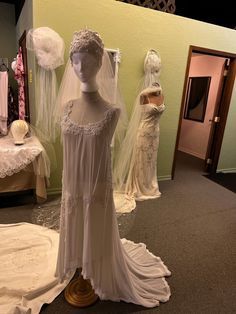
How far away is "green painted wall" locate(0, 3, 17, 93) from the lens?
3758 mm

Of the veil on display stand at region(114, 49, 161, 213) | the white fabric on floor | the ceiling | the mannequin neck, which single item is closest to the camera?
the mannequin neck

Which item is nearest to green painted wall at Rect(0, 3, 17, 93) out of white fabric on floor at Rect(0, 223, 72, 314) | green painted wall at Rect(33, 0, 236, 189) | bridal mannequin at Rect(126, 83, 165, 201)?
green painted wall at Rect(33, 0, 236, 189)

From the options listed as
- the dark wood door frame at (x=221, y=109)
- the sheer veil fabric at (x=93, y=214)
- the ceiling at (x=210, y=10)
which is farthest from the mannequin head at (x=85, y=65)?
the ceiling at (x=210, y=10)

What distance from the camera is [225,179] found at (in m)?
4.04

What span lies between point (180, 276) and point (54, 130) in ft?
6.55

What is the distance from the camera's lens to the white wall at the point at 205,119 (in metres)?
4.87

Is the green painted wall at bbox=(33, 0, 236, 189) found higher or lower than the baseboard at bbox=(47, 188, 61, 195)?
higher

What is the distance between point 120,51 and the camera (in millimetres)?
2934

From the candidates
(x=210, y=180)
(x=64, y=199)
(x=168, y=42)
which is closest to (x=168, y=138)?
(x=210, y=180)

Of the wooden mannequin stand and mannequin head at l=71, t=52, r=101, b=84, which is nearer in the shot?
mannequin head at l=71, t=52, r=101, b=84

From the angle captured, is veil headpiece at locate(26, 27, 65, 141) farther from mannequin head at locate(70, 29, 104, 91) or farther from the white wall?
the white wall

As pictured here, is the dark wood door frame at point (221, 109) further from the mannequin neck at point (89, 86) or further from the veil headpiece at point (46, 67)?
the mannequin neck at point (89, 86)

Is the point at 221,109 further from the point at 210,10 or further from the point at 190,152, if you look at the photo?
the point at 210,10

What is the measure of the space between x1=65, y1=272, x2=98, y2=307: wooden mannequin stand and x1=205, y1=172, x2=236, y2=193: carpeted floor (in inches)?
113
